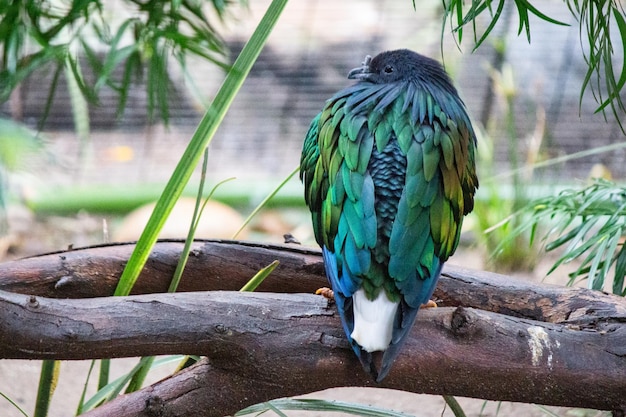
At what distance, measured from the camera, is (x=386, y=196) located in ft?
5.23

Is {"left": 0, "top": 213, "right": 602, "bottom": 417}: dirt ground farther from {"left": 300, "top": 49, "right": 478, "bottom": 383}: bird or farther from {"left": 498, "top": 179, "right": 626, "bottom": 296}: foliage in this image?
{"left": 300, "top": 49, "right": 478, "bottom": 383}: bird

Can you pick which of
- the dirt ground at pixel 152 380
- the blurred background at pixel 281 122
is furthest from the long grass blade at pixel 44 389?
the blurred background at pixel 281 122

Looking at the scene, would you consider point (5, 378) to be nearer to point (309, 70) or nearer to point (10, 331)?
point (10, 331)

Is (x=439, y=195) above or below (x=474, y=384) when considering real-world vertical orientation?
above

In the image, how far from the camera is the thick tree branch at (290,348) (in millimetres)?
1391

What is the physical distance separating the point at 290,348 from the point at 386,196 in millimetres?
366

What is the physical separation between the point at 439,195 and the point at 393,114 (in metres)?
0.22

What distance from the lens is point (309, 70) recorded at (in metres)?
4.81

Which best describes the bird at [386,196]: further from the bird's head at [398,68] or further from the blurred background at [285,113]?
the blurred background at [285,113]

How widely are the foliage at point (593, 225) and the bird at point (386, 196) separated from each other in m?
0.48

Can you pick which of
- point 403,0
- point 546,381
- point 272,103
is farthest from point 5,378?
point 403,0

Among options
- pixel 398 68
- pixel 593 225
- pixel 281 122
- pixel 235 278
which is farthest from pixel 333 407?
pixel 281 122

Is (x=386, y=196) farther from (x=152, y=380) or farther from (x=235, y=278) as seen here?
(x=152, y=380)

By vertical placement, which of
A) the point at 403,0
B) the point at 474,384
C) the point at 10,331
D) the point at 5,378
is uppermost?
the point at 403,0
